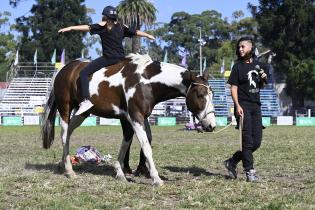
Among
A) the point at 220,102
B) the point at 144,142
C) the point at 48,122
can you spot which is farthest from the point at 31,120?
the point at 144,142

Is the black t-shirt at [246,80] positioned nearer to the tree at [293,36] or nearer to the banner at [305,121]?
the banner at [305,121]

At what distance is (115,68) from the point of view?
8938 mm

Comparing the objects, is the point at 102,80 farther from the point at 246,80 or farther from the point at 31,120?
the point at 31,120

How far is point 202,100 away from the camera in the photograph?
27.1 feet

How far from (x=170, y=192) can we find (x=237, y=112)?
1871 mm

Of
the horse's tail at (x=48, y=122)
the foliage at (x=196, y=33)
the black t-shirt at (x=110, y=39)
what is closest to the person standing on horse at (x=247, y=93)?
the black t-shirt at (x=110, y=39)

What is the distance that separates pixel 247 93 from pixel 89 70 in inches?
105

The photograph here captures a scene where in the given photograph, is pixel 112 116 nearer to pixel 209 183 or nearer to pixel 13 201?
pixel 209 183

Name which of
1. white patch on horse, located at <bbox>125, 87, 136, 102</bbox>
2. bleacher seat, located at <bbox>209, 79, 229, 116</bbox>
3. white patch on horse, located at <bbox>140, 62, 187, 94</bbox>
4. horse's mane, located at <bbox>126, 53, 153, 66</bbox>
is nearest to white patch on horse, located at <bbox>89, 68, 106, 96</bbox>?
horse's mane, located at <bbox>126, 53, 153, 66</bbox>

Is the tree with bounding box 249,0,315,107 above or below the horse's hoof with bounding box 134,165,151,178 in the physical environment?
above

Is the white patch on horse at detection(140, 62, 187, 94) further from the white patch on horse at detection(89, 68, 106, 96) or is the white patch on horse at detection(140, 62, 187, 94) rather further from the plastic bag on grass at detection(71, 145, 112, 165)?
the plastic bag on grass at detection(71, 145, 112, 165)

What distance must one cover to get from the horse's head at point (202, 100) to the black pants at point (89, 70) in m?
1.50

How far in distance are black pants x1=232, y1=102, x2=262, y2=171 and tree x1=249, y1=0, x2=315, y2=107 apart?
5162 centimetres

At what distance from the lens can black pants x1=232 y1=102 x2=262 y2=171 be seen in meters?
8.27
